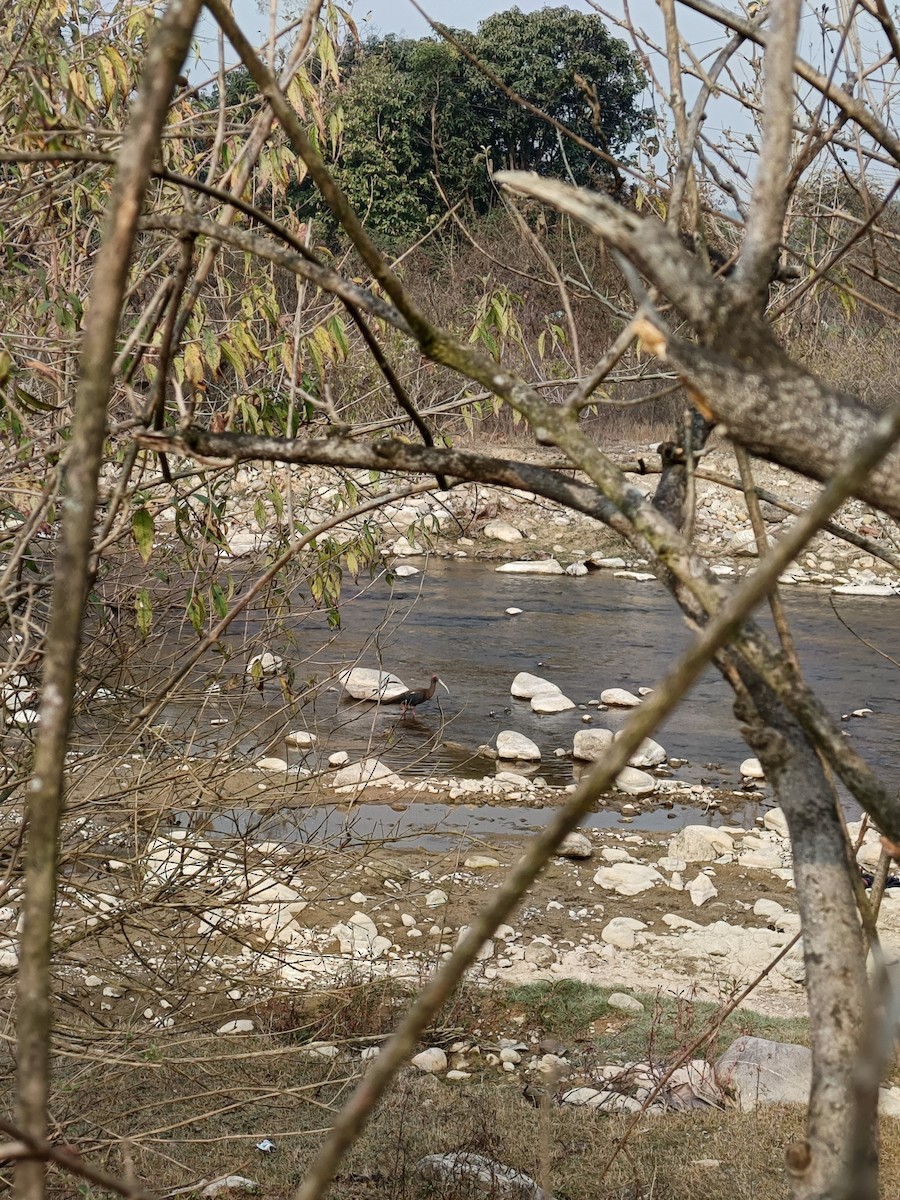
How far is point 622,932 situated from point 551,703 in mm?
3847

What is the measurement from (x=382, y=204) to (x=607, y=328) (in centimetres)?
493

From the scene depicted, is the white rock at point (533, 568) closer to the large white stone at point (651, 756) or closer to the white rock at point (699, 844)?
the large white stone at point (651, 756)

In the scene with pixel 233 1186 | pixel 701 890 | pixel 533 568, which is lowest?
pixel 701 890

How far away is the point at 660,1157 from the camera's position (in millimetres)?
3883

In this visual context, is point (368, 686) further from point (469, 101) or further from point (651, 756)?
point (469, 101)

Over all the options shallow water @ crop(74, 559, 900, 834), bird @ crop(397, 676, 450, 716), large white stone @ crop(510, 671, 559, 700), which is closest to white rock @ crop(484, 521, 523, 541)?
shallow water @ crop(74, 559, 900, 834)

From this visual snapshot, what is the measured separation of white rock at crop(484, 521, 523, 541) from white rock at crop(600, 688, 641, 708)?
6241mm

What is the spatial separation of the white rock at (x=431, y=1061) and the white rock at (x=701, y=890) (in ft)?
6.96

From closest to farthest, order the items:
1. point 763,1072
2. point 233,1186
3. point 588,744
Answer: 1. point 233,1186
2. point 763,1072
3. point 588,744

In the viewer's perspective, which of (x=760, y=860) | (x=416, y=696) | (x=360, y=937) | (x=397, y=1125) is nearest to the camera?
(x=397, y=1125)

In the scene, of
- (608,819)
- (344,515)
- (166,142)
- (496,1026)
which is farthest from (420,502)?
(344,515)

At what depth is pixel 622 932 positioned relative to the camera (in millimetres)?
6020

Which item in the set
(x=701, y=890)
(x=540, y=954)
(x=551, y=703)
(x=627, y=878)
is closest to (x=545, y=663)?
(x=551, y=703)

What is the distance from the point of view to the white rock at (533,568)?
48.3 ft
